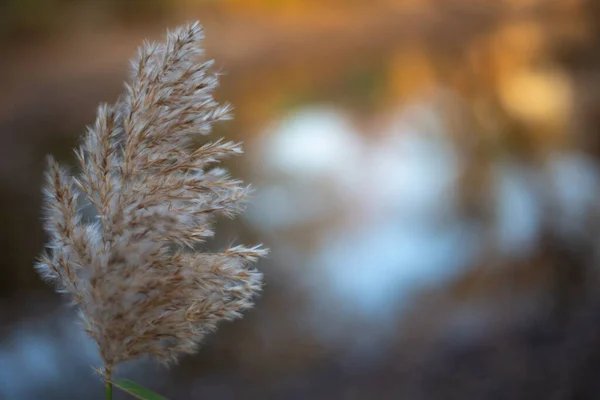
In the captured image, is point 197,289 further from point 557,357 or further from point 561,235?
point 561,235

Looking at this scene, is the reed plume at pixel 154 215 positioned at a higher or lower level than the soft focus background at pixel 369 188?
lower

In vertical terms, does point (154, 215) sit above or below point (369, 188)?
below

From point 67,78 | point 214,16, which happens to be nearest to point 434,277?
point 214,16

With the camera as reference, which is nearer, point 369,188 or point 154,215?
point 154,215

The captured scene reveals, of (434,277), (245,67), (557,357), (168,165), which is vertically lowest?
(168,165)

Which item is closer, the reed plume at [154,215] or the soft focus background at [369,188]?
the reed plume at [154,215]
